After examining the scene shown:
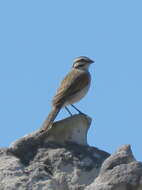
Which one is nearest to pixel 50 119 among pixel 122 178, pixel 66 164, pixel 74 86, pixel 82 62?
pixel 66 164

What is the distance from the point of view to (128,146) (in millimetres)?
15469

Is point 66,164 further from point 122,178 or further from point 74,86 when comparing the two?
point 74,86

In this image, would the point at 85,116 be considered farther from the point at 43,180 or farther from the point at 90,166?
the point at 43,180

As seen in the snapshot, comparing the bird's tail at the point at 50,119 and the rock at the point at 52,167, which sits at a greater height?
the bird's tail at the point at 50,119

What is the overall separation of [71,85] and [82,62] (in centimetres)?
141

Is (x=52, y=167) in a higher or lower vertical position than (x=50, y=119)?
lower

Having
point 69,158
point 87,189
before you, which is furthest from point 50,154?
point 87,189

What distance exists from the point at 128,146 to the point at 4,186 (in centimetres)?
198

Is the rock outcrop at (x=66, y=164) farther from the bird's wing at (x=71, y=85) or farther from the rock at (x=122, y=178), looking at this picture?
the bird's wing at (x=71, y=85)

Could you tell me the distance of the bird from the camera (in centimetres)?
2050

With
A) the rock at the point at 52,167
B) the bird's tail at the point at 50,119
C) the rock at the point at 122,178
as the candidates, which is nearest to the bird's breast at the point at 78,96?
the bird's tail at the point at 50,119

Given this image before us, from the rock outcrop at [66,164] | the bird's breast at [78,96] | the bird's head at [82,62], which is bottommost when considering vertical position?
the rock outcrop at [66,164]

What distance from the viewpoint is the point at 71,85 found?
21.3 metres

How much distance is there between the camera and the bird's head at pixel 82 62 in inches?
887
